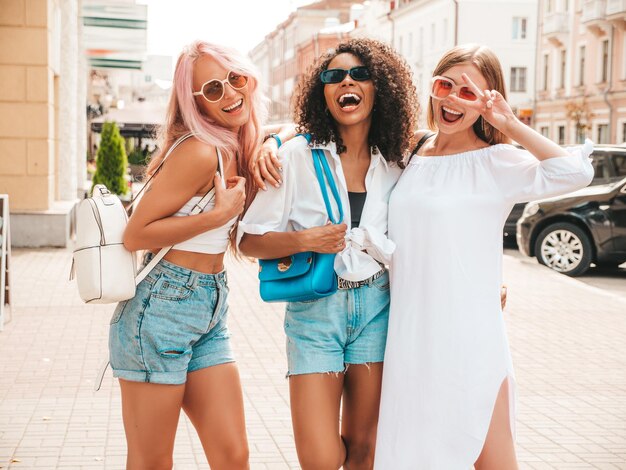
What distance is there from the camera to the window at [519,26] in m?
59.1

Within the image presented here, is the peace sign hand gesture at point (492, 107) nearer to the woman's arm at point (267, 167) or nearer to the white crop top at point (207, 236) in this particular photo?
the woman's arm at point (267, 167)

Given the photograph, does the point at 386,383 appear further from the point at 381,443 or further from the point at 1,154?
the point at 1,154

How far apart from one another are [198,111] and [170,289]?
64 cm

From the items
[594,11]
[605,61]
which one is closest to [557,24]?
[594,11]

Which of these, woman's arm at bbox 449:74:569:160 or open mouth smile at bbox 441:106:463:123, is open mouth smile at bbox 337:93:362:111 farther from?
woman's arm at bbox 449:74:569:160

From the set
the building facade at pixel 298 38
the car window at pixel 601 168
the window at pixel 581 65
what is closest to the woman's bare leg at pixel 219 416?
the car window at pixel 601 168

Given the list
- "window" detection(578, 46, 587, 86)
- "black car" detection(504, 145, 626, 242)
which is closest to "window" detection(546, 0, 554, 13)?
"window" detection(578, 46, 587, 86)

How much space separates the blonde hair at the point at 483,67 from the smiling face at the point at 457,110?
19mm

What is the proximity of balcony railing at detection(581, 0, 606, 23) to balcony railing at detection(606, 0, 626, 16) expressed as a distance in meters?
0.50

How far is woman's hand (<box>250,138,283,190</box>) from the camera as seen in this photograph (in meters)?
3.23

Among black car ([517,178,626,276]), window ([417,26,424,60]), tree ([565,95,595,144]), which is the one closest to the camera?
black car ([517,178,626,276])

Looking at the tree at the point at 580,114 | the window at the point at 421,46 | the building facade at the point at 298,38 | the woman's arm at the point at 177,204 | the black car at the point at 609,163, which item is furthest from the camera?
the building facade at the point at 298,38

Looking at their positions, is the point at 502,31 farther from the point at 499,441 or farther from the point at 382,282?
the point at 499,441

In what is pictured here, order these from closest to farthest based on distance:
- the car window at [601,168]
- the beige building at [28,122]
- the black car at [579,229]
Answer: the black car at [579,229], the beige building at [28,122], the car window at [601,168]
